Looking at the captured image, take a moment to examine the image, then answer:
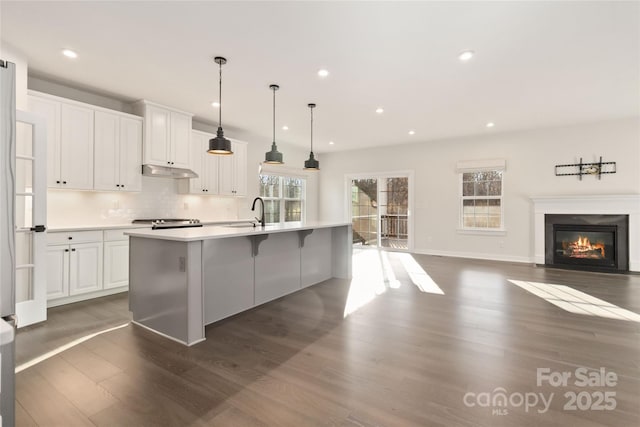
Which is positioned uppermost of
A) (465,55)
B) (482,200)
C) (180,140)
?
(465,55)

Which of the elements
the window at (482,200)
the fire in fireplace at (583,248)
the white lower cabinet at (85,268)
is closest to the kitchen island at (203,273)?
the white lower cabinet at (85,268)

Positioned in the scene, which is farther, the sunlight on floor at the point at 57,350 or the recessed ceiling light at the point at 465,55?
the recessed ceiling light at the point at 465,55

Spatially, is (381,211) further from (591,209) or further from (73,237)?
(73,237)

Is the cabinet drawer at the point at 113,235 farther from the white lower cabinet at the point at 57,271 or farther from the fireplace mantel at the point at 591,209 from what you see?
the fireplace mantel at the point at 591,209

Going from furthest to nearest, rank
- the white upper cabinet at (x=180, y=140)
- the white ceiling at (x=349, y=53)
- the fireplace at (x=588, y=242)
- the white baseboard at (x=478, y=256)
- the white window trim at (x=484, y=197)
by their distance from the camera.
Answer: the white window trim at (x=484, y=197)
the white baseboard at (x=478, y=256)
the fireplace at (x=588, y=242)
the white upper cabinet at (x=180, y=140)
the white ceiling at (x=349, y=53)

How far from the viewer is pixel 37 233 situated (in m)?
3.04

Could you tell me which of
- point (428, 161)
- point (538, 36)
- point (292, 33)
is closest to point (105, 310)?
point (292, 33)

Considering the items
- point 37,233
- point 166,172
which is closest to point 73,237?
point 37,233

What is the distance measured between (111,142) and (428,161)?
20.9ft

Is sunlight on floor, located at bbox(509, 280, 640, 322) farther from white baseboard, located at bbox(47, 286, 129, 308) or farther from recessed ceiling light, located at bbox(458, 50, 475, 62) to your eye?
white baseboard, located at bbox(47, 286, 129, 308)

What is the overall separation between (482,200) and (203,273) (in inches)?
247

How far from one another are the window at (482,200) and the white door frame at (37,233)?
7.22 meters

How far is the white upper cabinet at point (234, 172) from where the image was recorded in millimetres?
5824

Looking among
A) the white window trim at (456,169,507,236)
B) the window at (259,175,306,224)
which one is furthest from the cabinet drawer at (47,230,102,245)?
the white window trim at (456,169,507,236)
